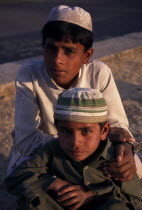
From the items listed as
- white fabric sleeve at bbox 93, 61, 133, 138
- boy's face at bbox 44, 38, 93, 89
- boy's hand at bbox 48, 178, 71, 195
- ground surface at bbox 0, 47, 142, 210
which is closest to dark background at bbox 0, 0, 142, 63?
ground surface at bbox 0, 47, 142, 210

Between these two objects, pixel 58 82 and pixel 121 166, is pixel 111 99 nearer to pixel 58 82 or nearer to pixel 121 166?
pixel 58 82

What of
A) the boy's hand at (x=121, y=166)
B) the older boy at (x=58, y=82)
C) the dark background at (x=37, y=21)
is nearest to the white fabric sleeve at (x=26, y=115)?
the older boy at (x=58, y=82)

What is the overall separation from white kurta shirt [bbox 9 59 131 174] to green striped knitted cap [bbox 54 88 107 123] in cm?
56

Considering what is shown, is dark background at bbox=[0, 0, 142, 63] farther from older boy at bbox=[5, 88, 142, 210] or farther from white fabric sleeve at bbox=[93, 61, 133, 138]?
older boy at bbox=[5, 88, 142, 210]

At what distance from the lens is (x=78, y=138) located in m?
2.24

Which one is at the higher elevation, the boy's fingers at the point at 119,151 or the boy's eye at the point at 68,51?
the boy's eye at the point at 68,51

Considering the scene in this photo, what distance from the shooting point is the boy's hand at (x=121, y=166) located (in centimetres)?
245

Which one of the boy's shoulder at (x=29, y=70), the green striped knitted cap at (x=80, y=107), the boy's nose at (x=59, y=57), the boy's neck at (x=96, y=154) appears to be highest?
the boy's nose at (x=59, y=57)

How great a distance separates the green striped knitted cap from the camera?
2232 millimetres

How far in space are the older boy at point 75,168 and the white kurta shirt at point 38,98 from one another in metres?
0.37

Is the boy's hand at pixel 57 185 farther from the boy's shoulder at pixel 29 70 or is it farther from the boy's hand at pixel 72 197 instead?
the boy's shoulder at pixel 29 70

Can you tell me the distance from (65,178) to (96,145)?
0.31 meters

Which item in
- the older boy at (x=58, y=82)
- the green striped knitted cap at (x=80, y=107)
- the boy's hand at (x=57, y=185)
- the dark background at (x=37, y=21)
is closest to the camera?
the green striped knitted cap at (x=80, y=107)

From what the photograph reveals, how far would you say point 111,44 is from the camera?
781 cm
